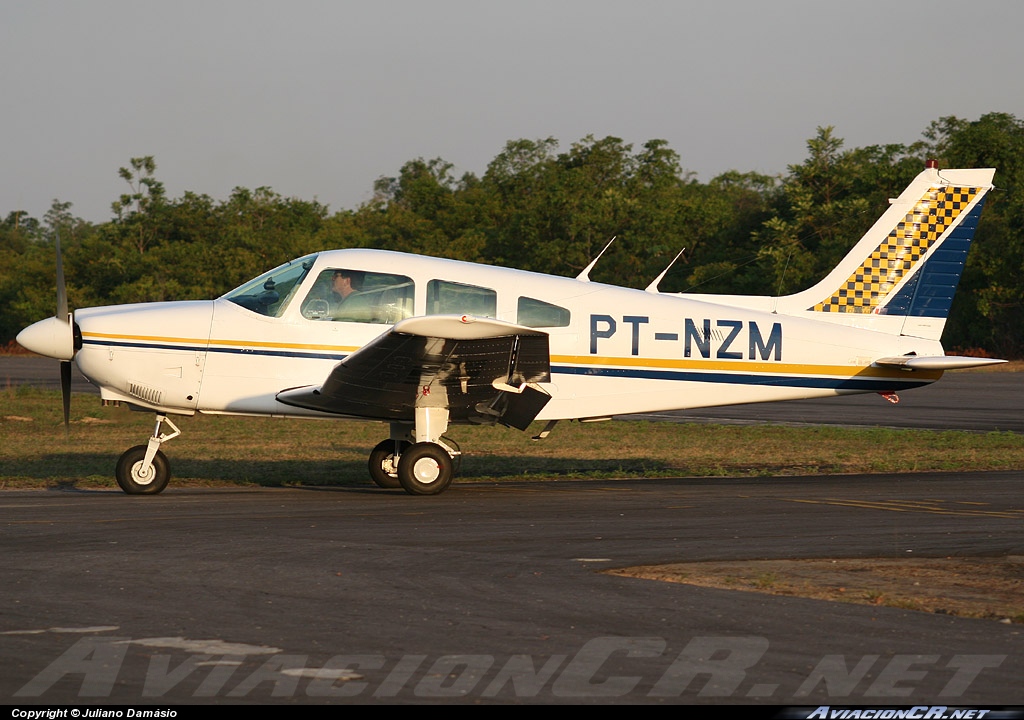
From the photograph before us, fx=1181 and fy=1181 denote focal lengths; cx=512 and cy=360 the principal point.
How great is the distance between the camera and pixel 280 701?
477 centimetres

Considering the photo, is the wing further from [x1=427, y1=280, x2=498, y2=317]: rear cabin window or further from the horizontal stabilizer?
the horizontal stabilizer

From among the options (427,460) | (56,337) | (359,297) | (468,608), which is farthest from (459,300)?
(468,608)

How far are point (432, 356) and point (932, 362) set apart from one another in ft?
18.4

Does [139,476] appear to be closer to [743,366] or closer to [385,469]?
[385,469]

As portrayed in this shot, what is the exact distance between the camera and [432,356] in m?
11.3

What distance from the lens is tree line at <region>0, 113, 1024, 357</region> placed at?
150 ft

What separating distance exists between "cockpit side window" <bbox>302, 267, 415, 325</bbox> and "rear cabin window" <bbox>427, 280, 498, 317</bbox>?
0.76 ft

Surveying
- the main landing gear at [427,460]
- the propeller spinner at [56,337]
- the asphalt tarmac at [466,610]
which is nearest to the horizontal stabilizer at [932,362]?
the asphalt tarmac at [466,610]

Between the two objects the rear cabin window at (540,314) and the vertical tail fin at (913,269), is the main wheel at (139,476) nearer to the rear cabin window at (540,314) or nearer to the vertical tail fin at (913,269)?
the rear cabin window at (540,314)

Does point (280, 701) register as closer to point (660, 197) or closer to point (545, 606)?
point (545, 606)

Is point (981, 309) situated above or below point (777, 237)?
below

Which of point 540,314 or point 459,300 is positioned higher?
point 459,300

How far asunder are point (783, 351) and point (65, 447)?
10.9m
